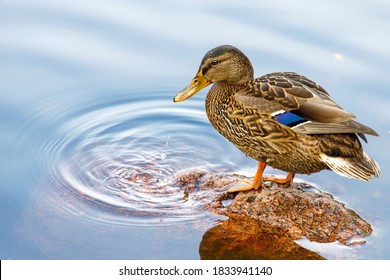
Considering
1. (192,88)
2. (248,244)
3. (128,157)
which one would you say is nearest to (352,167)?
(248,244)

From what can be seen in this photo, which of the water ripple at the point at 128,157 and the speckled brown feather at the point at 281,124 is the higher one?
the speckled brown feather at the point at 281,124

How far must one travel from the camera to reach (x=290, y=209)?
5.48 metres

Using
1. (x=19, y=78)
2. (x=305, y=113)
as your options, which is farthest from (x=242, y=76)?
(x=19, y=78)

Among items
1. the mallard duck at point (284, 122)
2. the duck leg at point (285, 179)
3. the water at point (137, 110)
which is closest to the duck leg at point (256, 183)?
the mallard duck at point (284, 122)

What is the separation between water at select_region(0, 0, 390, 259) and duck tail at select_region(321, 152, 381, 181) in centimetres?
44

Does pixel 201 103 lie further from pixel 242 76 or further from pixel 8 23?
pixel 8 23

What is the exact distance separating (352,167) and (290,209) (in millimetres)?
597

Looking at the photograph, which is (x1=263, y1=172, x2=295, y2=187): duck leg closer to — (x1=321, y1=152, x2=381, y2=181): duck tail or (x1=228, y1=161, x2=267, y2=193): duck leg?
(x1=228, y1=161, x2=267, y2=193): duck leg

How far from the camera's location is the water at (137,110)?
5312 millimetres

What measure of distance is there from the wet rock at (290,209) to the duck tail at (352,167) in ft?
1.00

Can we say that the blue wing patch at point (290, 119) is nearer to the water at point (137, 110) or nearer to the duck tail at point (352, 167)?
the duck tail at point (352, 167)

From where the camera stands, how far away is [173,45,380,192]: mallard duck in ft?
17.8

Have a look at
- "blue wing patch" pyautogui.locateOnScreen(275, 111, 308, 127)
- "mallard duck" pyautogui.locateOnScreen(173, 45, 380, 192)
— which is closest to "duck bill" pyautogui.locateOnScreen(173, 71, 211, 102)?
"mallard duck" pyautogui.locateOnScreen(173, 45, 380, 192)

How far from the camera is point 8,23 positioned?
327 inches
